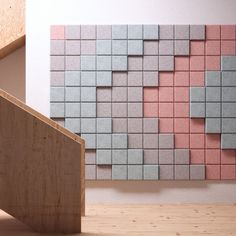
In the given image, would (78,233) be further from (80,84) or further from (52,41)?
(52,41)

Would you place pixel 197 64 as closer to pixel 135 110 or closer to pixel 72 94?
pixel 135 110

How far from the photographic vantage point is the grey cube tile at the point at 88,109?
3.79 metres

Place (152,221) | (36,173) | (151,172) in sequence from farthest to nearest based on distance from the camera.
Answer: (151,172), (152,221), (36,173)

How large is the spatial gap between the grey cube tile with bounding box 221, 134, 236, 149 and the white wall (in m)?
0.34

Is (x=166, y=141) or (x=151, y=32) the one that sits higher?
(x=151, y=32)

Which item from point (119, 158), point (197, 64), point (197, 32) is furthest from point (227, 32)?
point (119, 158)

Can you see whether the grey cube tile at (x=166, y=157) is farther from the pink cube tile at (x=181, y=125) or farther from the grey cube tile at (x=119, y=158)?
the grey cube tile at (x=119, y=158)

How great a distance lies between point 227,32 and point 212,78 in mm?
443

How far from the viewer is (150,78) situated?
3.81 meters

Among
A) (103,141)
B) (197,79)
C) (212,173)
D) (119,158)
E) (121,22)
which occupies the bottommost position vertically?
(212,173)

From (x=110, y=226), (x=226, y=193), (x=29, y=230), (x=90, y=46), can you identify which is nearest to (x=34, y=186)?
(x=29, y=230)

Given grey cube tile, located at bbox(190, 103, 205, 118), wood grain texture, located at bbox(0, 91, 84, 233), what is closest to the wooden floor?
wood grain texture, located at bbox(0, 91, 84, 233)

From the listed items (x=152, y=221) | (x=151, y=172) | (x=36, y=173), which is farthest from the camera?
(x=151, y=172)

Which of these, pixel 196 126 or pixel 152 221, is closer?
pixel 152 221
